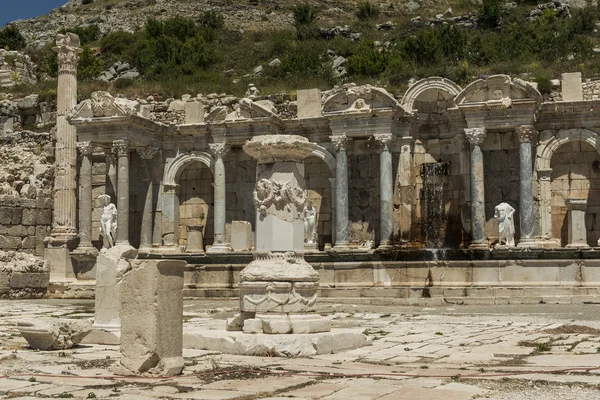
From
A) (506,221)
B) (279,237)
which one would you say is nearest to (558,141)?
(506,221)

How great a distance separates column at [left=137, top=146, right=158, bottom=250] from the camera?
2759 centimetres

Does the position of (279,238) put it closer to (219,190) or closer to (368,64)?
(219,190)

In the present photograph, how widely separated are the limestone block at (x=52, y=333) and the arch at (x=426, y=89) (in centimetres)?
1652

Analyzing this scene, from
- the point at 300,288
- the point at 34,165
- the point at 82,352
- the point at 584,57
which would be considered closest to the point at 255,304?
the point at 300,288

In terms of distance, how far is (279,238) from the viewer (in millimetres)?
11289

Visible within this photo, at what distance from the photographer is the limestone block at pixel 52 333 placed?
34.6ft

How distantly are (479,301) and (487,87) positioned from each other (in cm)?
739

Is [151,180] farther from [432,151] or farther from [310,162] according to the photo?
[432,151]

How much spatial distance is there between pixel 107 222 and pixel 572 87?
14350 millimetres

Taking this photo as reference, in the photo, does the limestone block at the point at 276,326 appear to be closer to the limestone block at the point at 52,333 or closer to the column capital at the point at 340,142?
the limestone block at the point at 52,333

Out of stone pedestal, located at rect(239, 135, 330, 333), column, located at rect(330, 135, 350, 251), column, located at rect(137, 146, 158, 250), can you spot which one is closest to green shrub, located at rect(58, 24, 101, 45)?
column, located at rect(137, 146, 158, 250)

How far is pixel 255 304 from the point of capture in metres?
11.0

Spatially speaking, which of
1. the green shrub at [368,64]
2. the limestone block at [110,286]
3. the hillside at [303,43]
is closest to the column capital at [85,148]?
the hillside at [303,43]

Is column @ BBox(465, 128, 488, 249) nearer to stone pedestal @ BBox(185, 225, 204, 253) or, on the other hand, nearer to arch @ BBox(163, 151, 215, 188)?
arch @ BBox(163, 151, 215, 188)
